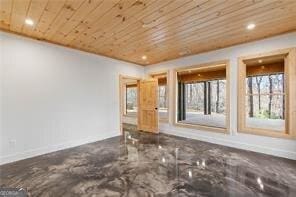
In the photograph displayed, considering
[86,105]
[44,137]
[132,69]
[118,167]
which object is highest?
[132,69]

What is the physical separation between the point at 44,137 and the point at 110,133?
75.6 inches

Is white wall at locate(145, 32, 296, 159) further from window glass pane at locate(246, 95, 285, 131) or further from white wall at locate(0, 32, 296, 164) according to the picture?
window glass pane at locate(246, 95, 285, 131)

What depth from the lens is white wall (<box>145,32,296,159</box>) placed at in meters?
3.46

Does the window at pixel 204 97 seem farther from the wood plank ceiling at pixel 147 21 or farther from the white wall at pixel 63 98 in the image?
the wood plank ceiling at pixel 147 21

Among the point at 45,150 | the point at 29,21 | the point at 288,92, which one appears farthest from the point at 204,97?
the point at 29,21

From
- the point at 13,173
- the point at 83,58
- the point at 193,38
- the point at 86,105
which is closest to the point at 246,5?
the point at 193,38

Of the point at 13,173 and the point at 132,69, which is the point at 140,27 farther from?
the point at 13,173

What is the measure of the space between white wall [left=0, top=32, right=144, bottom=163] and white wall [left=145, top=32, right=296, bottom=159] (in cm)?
237

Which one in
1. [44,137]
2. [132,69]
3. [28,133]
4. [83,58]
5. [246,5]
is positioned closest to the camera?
[246,5]

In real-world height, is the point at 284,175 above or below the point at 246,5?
below

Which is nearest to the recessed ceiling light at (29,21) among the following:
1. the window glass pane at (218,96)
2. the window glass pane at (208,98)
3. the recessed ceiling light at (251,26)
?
the recessed ceiling light at (251,26)

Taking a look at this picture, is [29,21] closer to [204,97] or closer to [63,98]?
[63,98]

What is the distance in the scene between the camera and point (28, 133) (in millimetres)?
3484

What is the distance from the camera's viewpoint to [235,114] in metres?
4.19
